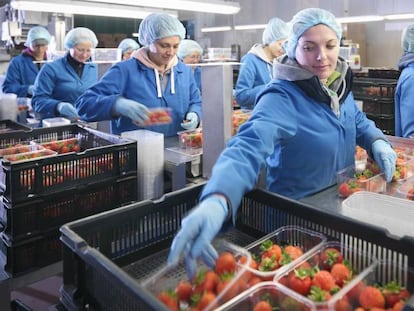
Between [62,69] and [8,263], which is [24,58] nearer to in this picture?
[62,69]

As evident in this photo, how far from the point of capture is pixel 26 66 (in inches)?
185

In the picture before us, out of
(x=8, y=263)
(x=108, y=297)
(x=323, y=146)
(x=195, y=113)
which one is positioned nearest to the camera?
(x=108, y=297)

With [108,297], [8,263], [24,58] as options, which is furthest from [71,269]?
[24,58]

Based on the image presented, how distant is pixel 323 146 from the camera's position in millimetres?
1603

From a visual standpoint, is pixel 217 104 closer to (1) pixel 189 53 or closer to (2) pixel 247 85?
(2) pixel 247 85

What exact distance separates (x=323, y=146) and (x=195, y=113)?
4.28ft

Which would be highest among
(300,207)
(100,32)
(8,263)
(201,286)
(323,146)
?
(100,32)

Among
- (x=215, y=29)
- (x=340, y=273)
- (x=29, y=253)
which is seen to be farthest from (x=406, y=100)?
(x=215, y=29)

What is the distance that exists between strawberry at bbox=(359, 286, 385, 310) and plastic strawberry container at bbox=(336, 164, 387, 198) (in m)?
0.64

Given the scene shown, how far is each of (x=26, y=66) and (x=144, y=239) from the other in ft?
13.6

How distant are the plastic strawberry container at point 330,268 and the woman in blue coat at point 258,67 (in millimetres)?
2524

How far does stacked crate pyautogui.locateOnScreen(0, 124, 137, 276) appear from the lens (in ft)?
5.62

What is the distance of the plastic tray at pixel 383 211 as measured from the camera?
1.22m

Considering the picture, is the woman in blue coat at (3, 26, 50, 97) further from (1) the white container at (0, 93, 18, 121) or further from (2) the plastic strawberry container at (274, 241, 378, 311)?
(2) the plastic strawberry container at (274, 241, 378, 311)
